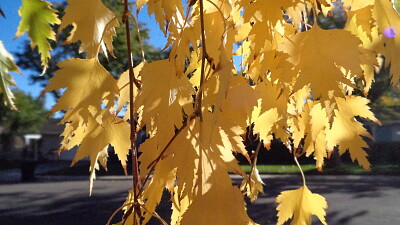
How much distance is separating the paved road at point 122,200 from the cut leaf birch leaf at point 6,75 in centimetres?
428

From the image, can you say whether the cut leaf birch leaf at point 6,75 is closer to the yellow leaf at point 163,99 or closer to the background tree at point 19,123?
the yellow leaf at point 163,99

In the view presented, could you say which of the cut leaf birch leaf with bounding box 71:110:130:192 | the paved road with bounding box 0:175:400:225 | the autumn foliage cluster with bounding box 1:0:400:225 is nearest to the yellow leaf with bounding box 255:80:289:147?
the autumn foliage cluster with bounding box 1:0:400:225

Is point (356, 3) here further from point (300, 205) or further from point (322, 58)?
point (300, 205)

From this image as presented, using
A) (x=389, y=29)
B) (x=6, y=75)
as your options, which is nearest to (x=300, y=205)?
(x=389, y=29)

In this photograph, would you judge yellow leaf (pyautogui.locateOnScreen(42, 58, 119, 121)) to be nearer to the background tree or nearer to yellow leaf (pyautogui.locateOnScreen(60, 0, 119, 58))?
yellow leaf (pyautogui.locateOnScreen(60, 0, 119, 58))

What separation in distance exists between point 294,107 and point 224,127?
157 millimetres

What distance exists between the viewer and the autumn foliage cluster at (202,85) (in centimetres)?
25

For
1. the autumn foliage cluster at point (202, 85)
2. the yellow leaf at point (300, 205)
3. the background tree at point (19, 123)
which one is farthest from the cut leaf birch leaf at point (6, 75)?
the background tree at point (19, 123)

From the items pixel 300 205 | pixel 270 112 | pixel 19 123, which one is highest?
pixel 19 123

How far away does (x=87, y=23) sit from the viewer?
1.05 ft

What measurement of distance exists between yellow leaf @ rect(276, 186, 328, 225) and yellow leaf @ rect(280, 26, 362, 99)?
0.23 m

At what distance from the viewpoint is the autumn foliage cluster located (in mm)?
247

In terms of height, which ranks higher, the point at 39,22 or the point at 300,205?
the point at 39,22

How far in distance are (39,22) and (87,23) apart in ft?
0.28
